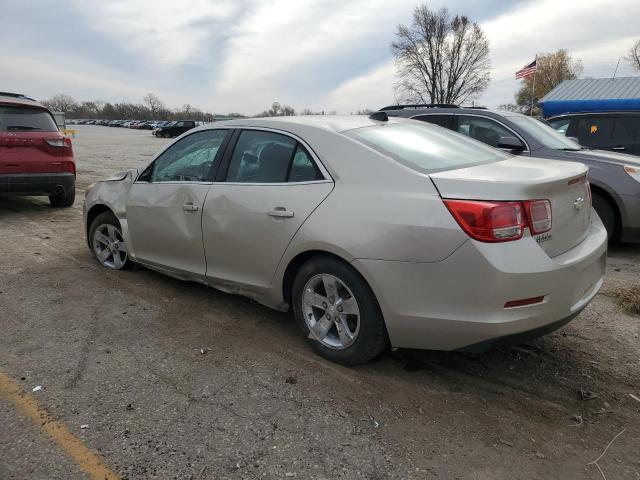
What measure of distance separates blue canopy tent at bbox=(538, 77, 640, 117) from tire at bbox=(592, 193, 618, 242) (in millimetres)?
19665

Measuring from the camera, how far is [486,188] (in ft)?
8.80

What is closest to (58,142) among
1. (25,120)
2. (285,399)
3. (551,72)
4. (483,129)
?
(25,120)

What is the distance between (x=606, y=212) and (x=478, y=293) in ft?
14.2

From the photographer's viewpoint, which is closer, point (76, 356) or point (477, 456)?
point (477, 456)

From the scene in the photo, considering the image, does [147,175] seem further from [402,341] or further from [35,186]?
[35,186]

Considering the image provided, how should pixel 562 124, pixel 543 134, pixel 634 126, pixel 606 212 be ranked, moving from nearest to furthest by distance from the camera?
pixel 606 212 → pixel 543 134 → pixel 634 126 → pixel 562 124

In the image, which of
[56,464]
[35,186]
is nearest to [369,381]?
[56,464]

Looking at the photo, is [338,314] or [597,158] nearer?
[338,314]

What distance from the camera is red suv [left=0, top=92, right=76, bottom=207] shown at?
7570 mm

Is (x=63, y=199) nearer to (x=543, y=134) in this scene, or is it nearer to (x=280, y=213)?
(x=280, y=213)

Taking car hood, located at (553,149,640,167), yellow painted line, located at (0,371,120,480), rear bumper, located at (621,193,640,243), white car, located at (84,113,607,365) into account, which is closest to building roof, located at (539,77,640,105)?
car hood, located at (553,149,640,167)

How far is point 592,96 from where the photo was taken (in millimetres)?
26812

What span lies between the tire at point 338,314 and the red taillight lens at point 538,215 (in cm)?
95

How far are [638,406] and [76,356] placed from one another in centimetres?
341
